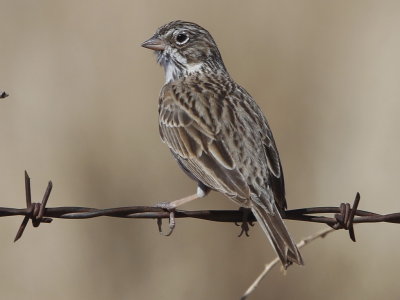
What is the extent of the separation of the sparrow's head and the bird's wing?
16.2 inches

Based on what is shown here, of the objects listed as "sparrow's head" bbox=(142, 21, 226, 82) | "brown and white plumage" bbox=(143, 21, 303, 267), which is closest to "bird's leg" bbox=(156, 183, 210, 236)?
"brown and white plumage" bbox=(143, 21, 303, 267)

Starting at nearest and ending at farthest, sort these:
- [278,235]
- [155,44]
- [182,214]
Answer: [182,214] < [278,235] < [155,44]

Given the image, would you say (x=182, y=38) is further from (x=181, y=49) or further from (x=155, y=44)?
(x=155, y=44)

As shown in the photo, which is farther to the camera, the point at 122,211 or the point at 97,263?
the point at 97,263

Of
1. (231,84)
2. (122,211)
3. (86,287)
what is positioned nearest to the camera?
(122,211)

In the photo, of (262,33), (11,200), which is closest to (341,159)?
(262,33)

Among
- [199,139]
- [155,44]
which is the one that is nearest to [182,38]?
[155,44]

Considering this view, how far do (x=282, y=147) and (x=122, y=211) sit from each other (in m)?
4.93

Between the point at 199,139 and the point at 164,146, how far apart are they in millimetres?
3234

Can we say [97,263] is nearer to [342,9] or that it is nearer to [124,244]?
[124,244]

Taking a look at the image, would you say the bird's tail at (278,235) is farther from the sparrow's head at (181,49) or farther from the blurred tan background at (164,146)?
the blurred tan background at (164,146)

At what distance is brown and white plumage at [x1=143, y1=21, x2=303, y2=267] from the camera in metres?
6.60

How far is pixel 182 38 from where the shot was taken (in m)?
8.55

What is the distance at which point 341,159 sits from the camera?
10.6 m
